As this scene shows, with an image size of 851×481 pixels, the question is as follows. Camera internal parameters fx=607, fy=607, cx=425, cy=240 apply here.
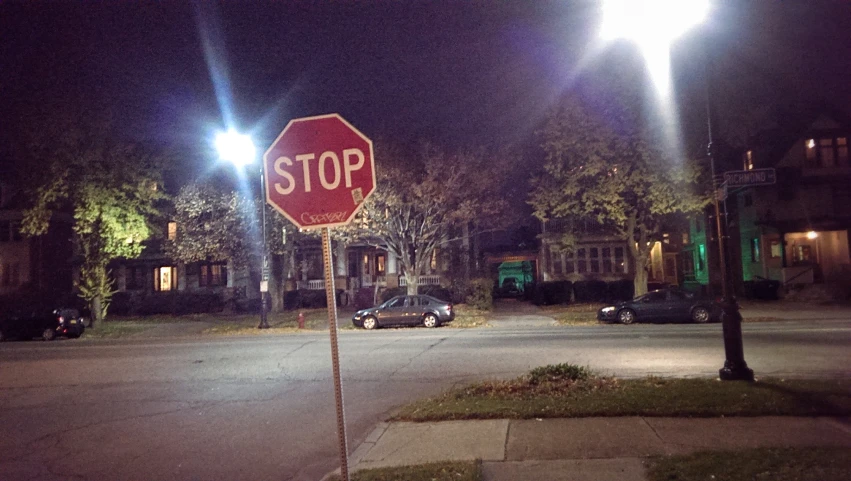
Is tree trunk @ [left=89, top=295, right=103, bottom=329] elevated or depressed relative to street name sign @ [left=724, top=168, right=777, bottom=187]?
depressed

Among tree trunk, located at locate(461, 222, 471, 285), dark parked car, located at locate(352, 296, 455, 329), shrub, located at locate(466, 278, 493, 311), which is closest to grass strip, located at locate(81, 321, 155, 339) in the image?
dark parked car, located at locate(352, 296, 455, 329)

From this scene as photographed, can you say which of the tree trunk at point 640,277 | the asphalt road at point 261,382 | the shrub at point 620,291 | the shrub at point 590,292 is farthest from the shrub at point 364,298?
the tree trunk at point 640,277

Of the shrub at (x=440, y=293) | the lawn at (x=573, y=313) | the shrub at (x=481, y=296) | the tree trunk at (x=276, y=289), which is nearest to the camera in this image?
the lawn at (x=573, y=313)

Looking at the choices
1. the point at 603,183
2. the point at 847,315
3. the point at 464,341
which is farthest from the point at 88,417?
the point at 847,315

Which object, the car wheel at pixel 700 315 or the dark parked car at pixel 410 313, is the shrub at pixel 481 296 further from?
the car wheel at pixel 700 315

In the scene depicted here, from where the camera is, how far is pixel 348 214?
4.62 m

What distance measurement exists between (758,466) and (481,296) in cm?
2460

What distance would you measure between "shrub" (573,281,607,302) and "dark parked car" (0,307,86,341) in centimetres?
2559

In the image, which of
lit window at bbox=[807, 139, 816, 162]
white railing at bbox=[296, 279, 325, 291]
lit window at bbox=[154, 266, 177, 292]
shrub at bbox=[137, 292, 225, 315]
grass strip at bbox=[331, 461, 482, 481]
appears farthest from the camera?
lit window at bbox=[154, 266, 177, 292]

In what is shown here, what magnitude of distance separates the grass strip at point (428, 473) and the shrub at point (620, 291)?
30290 mm

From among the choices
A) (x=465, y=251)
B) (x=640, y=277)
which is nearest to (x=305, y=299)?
(x=465, y=251)

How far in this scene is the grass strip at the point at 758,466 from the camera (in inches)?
208

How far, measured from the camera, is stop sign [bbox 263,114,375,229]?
4.61 metres

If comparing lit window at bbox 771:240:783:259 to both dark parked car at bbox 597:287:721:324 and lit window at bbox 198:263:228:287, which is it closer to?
dark parked car at bbox 597:287:721:324
